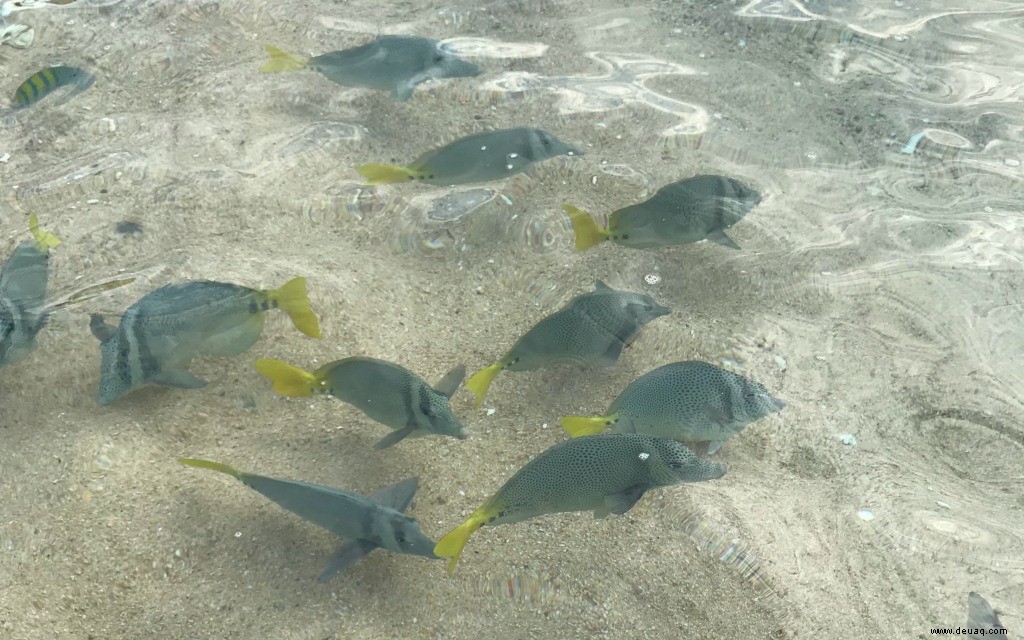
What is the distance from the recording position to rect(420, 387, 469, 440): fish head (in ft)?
9.13

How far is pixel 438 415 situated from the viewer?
278cm

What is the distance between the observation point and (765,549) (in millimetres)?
2791

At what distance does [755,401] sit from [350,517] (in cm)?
153

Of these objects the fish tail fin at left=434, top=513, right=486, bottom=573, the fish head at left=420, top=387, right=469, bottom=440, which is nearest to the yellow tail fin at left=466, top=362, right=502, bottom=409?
the fish head at left=420, top=387, right=469, bottom=440

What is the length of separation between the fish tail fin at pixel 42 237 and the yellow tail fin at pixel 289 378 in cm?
165

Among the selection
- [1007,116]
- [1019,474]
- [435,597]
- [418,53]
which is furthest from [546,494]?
[1007,116]

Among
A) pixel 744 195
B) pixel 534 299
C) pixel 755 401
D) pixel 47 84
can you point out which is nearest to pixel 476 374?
pixel 534 299

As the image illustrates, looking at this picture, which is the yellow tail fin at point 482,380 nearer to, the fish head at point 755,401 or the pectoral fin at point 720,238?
the fish head at point 755,401

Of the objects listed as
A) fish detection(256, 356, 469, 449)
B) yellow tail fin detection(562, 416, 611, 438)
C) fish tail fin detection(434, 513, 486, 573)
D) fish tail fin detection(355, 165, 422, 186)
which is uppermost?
fish tail fin detection(355, 165, 422, 186)

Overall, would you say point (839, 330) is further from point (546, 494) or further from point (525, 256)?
point (546, 494)

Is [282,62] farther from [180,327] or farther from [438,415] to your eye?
[438,415]

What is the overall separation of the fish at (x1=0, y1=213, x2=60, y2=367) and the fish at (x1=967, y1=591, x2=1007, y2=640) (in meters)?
3.88

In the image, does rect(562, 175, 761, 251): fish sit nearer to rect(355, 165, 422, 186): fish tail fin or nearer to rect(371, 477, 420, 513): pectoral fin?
rect(355, 165, 422, 186): fish tail fin

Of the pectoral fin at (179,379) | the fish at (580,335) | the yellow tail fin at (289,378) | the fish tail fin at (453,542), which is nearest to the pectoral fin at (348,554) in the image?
the fish tail fin at (453,542)
